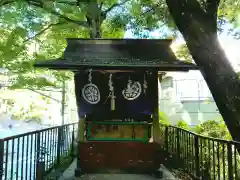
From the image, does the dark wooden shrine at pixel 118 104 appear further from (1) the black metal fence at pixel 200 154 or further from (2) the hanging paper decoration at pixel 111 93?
(1) the black metal fence at pixel 200 154

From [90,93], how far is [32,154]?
1976mm

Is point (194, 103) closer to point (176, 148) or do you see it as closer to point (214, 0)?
point (176, 148)

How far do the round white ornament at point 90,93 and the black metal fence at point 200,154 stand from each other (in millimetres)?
2416

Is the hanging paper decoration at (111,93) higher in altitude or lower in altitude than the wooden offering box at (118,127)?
higher

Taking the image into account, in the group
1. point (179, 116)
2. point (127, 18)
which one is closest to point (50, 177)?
point (127, 18)

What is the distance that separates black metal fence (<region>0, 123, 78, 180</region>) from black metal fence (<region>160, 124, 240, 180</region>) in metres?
3.24

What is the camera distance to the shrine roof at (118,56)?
560 cm

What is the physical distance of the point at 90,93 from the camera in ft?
20.8

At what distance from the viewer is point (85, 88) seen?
20.8ft

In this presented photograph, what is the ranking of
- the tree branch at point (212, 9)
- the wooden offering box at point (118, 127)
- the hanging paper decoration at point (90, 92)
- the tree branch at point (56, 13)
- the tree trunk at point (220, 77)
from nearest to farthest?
the tree trunk at point (220, 77), the tree branch at point (212, 9), the hanging paper decoration at point (90, 92), the wooden offering box at point (118, 127), the tree branch at point (56, 13)

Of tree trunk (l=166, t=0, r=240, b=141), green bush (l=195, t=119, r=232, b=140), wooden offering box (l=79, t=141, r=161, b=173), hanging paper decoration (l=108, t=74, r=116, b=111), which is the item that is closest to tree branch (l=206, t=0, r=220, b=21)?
tree trunk (l=166, t=0, r=240, b=141)

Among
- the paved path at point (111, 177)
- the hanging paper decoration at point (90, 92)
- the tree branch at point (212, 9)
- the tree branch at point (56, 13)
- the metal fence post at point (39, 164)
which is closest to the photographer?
the tree branch at point (212, 9)

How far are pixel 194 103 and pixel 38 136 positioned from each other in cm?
1645

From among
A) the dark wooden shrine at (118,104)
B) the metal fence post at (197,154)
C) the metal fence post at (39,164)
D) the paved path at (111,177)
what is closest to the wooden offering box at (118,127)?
the dark wooden shrine at (118,104)
